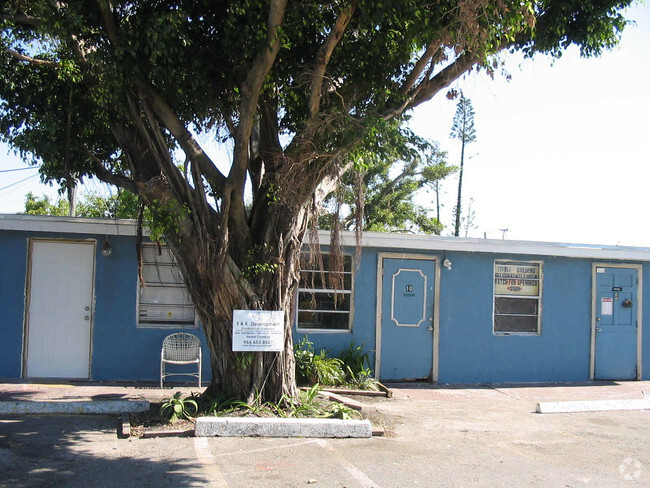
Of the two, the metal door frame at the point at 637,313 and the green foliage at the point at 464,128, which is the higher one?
the green foliage at the point at 464,128

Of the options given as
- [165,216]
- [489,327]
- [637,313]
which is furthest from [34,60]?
[637,313]

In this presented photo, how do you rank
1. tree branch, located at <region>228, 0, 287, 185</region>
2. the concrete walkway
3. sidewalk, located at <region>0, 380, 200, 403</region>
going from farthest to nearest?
the concrete walkway → sidewalk, located at <region>0, 380, 200, 403</region> → tree branch, located at <region>228, 0, 287, 185</region>

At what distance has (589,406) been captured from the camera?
877cm

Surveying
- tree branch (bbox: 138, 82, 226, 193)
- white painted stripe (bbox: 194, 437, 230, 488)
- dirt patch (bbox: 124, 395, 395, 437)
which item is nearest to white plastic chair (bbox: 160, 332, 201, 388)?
dirt patch (bbox: 124, 395, 395, 437)

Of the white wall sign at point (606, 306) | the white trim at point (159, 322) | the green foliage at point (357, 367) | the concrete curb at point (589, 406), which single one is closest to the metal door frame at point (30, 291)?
the white trim at point (159, 322)

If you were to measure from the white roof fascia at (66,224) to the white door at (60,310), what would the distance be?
426 millimetres

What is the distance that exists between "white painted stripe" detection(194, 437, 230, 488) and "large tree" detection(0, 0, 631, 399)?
1.04 m

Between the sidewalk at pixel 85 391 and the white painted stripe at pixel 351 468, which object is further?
the sidewalk at pixel 85 391

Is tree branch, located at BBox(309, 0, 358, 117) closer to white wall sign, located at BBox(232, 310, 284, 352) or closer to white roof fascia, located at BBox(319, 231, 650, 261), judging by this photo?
white wall sign, located at BBox(232, 310, 284, 352)

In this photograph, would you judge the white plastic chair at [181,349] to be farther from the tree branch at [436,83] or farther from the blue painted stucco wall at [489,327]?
the tree branch at [436,83]

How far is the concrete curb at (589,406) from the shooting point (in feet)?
28.4

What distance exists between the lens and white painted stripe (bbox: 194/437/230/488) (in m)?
Answer: 5.35

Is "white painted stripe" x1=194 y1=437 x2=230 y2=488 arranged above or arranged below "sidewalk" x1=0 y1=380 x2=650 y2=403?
below

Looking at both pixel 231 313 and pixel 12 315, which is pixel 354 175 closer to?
pixel 231 313
